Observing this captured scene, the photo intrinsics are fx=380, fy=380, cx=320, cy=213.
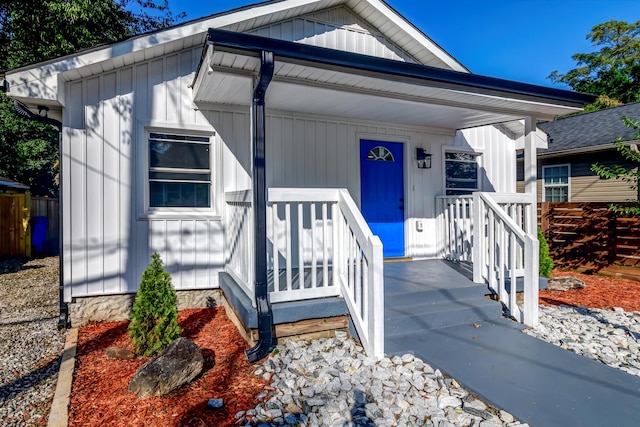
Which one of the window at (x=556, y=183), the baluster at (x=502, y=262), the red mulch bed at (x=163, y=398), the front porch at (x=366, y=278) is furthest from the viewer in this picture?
the window at (x=556, y=183)

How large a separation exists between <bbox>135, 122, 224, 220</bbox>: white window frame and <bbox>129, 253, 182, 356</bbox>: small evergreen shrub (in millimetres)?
1399

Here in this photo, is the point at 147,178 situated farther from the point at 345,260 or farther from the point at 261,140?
the point at 345,260

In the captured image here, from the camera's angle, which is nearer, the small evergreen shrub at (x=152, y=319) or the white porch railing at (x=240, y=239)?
the small evergreen shrub at (x=152, y=319)

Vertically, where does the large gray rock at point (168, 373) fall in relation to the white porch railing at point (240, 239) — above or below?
below

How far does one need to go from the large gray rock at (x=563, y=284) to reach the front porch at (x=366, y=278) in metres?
1.71

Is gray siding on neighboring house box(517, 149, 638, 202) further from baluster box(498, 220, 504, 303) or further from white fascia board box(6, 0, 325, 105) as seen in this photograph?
white fascia board box(6, 0, 325, 105)

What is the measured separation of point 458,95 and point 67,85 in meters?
4.55

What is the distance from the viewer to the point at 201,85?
169 inches

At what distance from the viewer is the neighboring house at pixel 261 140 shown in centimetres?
359

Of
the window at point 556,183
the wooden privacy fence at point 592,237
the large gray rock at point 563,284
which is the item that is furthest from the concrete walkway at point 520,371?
the window at point 556,183

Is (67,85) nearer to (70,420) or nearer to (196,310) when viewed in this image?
(196,310)

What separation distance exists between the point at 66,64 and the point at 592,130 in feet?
41.5

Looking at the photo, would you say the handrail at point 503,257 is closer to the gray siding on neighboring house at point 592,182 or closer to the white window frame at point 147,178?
the white window frame at point 147,178

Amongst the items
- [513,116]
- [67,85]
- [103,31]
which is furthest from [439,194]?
[103,31]
